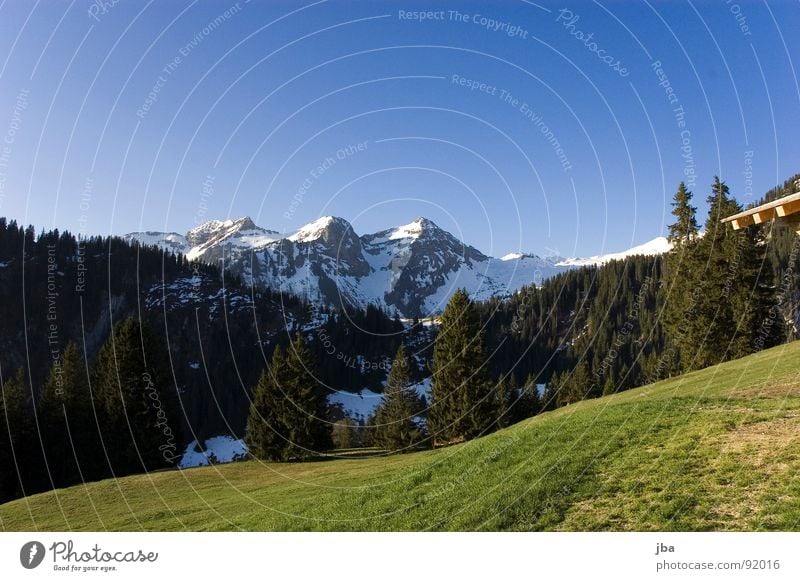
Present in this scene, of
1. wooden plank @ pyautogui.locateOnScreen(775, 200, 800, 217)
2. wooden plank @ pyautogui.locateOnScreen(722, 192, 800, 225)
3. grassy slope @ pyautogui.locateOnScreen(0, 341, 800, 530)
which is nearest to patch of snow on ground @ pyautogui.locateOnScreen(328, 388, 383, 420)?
grassy slope @ pyautogui.locateOnScreen(0, 341, 800, 530)

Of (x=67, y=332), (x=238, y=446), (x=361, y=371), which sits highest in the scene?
(x=67, y=332)

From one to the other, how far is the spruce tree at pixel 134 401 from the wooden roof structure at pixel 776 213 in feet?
112

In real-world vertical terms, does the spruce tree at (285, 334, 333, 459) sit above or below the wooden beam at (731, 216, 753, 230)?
below

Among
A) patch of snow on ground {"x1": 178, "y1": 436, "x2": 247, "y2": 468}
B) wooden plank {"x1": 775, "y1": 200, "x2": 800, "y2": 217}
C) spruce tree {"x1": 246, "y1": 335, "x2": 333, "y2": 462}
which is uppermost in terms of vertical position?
wooden plank {"x1": 775, "y1": 200, "x2": 800, "y2": 217}

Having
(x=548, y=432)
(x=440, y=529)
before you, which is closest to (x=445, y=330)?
(x=548, y=432)

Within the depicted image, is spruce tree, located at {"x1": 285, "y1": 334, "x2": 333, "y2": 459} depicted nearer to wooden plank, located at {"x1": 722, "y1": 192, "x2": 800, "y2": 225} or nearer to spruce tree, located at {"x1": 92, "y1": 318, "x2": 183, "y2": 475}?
spruce tree, located at {"x1": 92, "y1": 318, "x2": 183, "y2": 475}

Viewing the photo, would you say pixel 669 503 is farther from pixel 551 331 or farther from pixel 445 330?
pixel 551 331

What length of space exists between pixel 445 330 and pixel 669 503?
31.2m

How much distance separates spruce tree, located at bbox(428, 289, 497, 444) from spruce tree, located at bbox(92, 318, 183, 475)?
1923cm

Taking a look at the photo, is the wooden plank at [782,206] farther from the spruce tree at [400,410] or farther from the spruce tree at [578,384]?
the spruce tree at [578,384]

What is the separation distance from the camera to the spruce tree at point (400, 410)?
135ft

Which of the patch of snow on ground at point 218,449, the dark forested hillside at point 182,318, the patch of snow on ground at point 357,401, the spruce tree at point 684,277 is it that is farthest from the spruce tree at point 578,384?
the patch of snow on ground at point 218,449

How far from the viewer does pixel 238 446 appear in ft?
349

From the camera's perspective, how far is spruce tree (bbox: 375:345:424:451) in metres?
41.2
